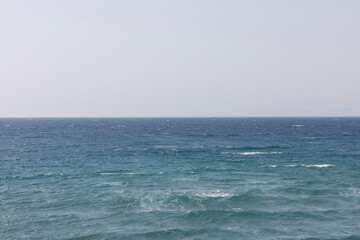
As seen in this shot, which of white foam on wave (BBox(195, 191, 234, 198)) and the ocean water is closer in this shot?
the ocean water

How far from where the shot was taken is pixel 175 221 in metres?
35.0

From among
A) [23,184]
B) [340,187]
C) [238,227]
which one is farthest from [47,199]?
[340,187]

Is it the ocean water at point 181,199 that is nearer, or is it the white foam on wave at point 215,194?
the ocean water at point 181,199

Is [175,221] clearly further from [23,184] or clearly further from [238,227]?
[23,184]

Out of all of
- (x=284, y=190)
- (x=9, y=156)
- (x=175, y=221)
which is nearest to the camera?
(x=175, y=221)

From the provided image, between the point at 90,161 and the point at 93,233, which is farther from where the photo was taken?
the point at 90,161

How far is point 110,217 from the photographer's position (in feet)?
118

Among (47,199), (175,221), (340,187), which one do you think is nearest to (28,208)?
(47,199)

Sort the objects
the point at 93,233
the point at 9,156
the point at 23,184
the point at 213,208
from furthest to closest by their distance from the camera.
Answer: the point at 9,156
the point at 23,184
the point at 213,208
the point at 93,233

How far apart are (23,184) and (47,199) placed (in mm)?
11879

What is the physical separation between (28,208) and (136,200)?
1385 centimetres

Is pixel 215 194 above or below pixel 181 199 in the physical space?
above

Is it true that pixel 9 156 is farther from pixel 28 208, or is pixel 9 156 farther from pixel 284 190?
pixel 284 190

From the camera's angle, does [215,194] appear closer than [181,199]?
No
